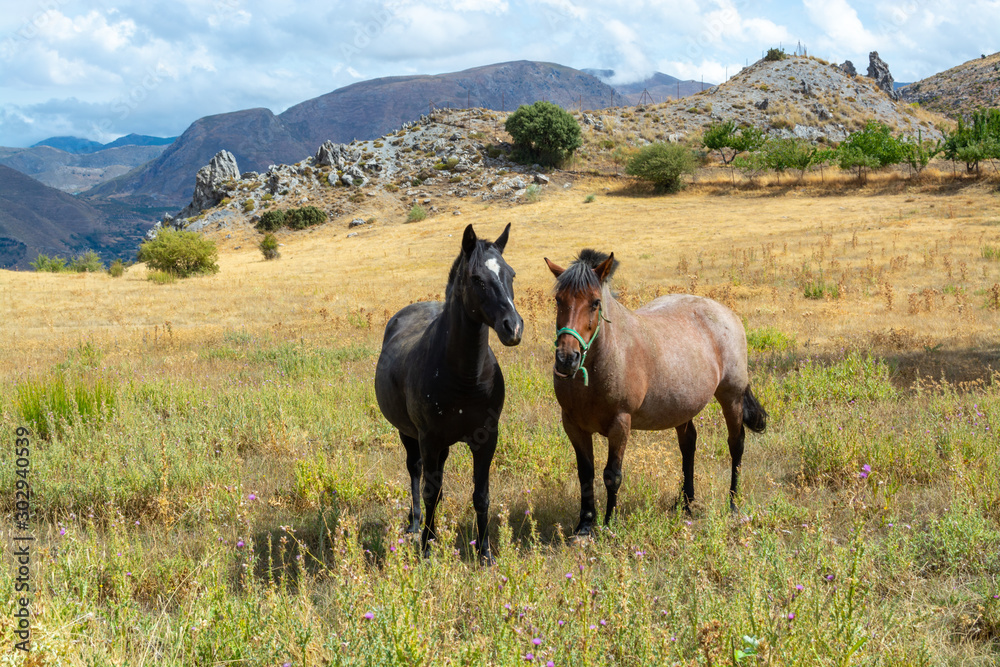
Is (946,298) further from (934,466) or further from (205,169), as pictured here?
(205,169)

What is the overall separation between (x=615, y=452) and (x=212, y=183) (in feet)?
230

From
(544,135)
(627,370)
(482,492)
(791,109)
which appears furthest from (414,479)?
(791,109)

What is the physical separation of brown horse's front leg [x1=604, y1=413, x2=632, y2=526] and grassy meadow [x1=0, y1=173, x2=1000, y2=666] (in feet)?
0.78

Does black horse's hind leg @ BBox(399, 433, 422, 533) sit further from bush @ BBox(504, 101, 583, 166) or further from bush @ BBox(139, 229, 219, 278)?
bush @ BBox(504, 101, 583, 166)

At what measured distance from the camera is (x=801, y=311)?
1429 centimetres

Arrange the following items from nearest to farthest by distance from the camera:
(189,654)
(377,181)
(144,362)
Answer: (189,654) < (144,362) < (377,181)

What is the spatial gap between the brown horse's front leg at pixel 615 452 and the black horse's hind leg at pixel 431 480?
1392 mm

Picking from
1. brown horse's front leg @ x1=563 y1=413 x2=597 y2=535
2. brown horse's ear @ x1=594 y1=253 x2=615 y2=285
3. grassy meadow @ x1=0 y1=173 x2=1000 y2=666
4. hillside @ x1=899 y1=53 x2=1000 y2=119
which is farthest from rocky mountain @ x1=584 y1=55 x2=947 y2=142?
brown horse's front leg @ x1=563 y1=413 x2=597 y2=535

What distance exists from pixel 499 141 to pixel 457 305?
61.1 meters

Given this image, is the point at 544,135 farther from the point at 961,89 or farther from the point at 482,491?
the point at 961,89

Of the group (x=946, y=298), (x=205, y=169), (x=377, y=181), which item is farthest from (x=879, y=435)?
(x=205, y=169)

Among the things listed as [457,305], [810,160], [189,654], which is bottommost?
[189,654]

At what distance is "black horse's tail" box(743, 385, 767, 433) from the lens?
235 inches

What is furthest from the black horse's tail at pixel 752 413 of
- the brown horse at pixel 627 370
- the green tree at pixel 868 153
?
the green tree at pixel 868 153
